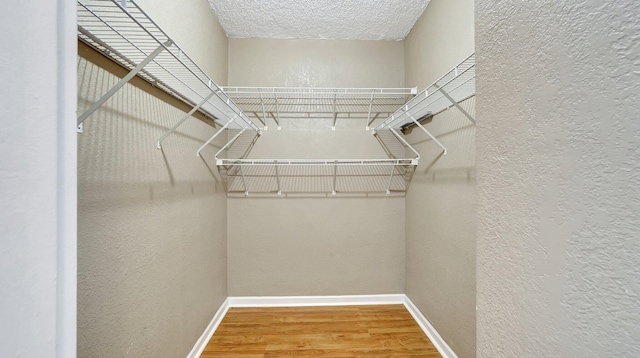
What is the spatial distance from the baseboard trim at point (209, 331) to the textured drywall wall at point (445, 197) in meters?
1.46

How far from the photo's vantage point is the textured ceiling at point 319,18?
166cm

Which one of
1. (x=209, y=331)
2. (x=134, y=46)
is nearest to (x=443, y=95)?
(x=134, y=46)

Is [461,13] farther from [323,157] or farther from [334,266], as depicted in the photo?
[334,266]

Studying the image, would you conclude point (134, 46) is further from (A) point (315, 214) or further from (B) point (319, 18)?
(A) point (315, 214)

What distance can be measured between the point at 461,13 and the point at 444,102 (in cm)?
45

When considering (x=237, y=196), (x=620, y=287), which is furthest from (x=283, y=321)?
(x=620, y=287)

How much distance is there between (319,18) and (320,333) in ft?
7.16

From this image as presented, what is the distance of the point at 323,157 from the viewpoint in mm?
2088

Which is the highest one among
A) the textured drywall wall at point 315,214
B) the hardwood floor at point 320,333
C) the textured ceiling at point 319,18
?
the textured ceiling at point 319,18

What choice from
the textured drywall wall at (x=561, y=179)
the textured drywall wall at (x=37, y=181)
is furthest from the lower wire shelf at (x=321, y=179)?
the textured drywall wall at (x=37, y=181)

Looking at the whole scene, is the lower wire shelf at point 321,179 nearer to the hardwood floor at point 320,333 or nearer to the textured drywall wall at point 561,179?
the hardwood floor at point 320,333

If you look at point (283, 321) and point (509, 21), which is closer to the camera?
point (509, 21)

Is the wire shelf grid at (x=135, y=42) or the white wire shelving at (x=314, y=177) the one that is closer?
the wire shelf grid at (x=135, y=42)

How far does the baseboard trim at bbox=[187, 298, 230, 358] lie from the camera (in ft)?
4.86
